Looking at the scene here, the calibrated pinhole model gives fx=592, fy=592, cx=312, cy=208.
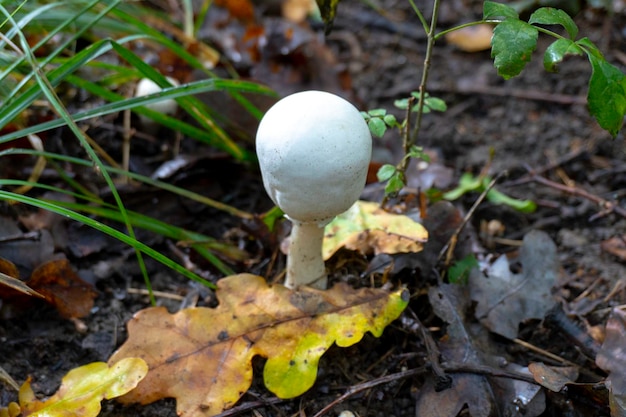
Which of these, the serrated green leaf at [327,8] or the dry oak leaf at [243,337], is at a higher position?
the serrated green leaf at [327,8]

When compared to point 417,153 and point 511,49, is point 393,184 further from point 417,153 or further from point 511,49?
point 511,49

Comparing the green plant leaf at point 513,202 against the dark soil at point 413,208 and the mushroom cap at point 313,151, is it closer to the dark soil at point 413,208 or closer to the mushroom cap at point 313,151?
the dark soil at point 413,208

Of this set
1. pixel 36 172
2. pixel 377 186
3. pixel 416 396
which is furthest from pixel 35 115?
pixel 416 396

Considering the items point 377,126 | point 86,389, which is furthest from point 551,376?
point 86,389

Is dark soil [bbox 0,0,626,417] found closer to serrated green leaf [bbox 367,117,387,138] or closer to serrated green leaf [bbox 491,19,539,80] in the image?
serrated green leaf [bbox 367,117,387,138]


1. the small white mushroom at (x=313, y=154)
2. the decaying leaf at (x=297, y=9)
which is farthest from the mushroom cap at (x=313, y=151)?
the decaying leaf at (x=297, y=9)

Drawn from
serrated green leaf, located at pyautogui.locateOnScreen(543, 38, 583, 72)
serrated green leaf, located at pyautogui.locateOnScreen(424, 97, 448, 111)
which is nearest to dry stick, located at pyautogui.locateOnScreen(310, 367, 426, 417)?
serrated green leaf, located at pyautogui.locateOnScreen(424, 97, 448, 111)

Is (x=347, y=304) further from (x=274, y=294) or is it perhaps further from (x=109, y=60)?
(x=109, y=60)
